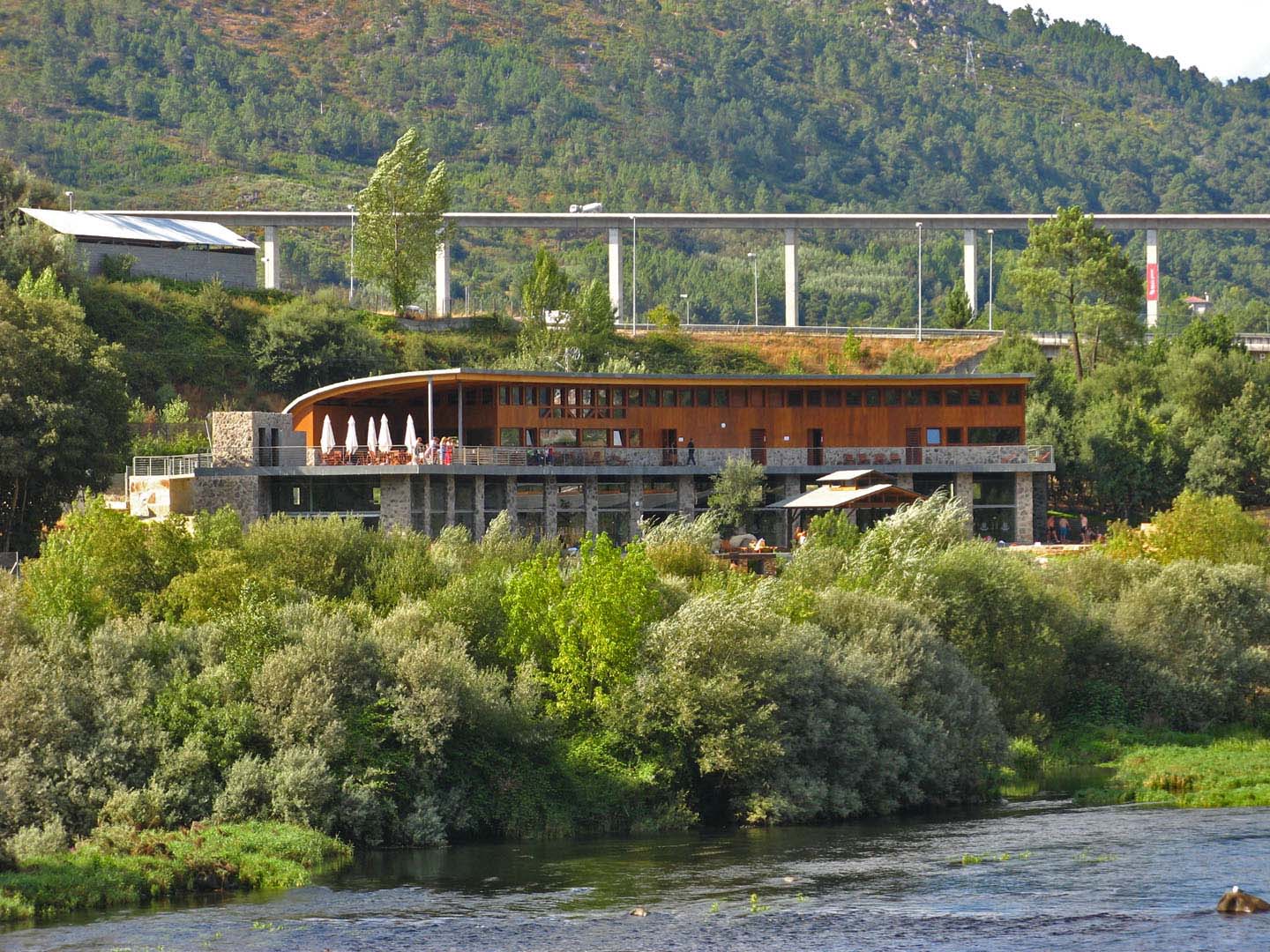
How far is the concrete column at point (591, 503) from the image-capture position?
72.9m

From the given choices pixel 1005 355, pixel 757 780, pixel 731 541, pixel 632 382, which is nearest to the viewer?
pixel 757 780

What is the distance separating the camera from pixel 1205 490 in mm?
85562

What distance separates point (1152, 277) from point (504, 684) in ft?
320

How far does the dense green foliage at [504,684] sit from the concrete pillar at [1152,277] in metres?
80.0

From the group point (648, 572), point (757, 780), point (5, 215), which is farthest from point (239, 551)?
point (5, 215)

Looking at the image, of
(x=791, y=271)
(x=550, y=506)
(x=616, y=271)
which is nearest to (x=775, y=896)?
(x=550, y=506)

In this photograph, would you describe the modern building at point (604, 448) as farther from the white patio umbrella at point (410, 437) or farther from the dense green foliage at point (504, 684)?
the dense green foliage at point (504, 684)

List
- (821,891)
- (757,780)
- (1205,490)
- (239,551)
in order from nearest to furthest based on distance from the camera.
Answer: (821,891)
(757,780)
(239,551)
(1205,490)

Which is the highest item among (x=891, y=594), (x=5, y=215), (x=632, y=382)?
(x=5, y=215)

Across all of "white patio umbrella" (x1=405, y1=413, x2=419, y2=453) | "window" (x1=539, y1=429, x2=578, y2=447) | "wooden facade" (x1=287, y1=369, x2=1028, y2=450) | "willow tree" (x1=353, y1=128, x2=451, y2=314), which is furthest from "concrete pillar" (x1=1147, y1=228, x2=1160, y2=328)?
"white patio umbrella" (x1=405, y1=413, x2=419, y2=453)

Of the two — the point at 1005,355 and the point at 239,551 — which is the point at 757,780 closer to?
the point at 239,551

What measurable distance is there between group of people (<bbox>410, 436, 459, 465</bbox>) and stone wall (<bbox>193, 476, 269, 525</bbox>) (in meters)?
5.88

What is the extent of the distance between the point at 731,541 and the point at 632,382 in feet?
28.9

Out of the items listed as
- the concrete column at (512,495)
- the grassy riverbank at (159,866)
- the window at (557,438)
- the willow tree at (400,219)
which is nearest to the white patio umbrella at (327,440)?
the concrete column at (512,495)
